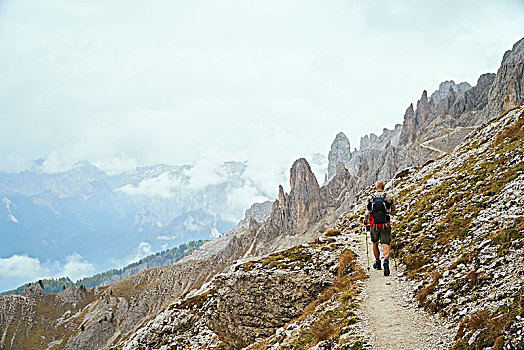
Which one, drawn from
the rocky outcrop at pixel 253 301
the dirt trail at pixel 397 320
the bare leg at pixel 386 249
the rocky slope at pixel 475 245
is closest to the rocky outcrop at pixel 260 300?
the rocky outcrop at pixel 253 301

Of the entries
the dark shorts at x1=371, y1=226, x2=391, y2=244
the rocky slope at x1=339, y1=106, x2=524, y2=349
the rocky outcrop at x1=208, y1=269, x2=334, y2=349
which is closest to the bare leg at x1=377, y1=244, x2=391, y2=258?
the dark shorts at x1=371, y1=226, x2=391, y2=244

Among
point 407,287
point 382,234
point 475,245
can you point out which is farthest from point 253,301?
point 475,245

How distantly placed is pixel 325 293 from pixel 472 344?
408 inches

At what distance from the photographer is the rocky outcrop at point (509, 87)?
130700 mm

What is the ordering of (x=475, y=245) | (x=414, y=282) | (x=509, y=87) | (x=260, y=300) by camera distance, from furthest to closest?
1. (x=509, y=87)
2. (x=260, y=300)
3. (x=414, y=282)
4. (x=475, y=245)

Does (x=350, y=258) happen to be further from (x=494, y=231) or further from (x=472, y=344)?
(x=472, y=344)

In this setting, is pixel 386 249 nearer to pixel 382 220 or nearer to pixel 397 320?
pixel 382 220

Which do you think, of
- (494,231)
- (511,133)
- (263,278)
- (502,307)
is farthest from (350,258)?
(511,133)

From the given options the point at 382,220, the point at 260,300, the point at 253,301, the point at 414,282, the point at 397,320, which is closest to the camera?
the point at 397,320

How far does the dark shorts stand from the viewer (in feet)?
57.7

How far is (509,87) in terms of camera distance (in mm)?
134875

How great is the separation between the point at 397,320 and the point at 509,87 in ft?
538

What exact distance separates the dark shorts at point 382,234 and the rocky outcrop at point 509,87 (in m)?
146

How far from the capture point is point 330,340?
12.7m
